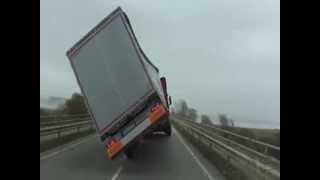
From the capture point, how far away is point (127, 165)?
22078 mm

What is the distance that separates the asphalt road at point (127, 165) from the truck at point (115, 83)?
3.38 ft

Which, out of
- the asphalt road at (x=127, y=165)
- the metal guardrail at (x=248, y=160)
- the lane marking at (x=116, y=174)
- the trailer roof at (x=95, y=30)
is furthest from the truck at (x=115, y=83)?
the metal guardrail at (x=248, y=160)

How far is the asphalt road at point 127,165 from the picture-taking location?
61.6 feet

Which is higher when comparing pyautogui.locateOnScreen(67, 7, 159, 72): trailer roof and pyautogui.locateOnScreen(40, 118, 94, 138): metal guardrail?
pyautogui.locateOnScreen(67, 7, 159, 72): trailer roof

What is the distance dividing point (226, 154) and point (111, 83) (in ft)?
16.3

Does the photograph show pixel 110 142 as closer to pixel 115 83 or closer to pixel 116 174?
pixel 116 174

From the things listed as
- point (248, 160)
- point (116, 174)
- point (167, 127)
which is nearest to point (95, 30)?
point (116, 174)

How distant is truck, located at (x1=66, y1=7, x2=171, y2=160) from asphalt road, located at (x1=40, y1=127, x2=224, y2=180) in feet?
3.38

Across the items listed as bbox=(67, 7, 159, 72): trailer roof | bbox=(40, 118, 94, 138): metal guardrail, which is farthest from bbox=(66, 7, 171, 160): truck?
bbox=(40, 118, 94, 138): metal guardrail

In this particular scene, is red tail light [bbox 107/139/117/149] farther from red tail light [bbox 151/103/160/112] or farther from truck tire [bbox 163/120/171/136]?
truck tire [bbox 163/120/171/136]

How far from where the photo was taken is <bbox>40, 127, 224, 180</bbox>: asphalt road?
61.6ft

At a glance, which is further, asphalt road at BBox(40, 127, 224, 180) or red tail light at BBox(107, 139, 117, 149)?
red tail light at BBox(107, 139, 117, 149)
